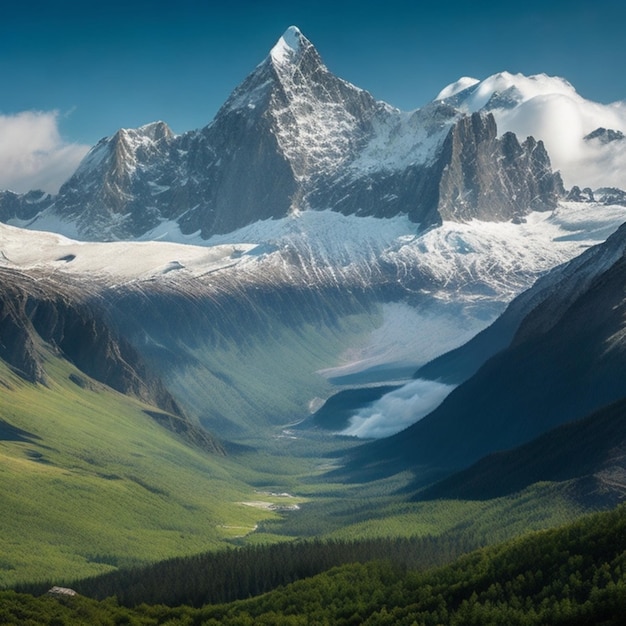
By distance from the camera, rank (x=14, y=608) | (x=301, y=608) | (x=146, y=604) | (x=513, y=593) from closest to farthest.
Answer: (x=513, y=593) < (x=14, y=608) < (x=301, y=608) < (x=146, y=604)

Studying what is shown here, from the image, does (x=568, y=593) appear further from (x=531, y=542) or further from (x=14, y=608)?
(x=14, y=608)

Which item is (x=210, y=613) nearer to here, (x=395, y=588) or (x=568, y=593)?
(x=395, y=588)

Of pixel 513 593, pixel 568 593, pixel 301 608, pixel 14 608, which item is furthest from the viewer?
pixel 301 608

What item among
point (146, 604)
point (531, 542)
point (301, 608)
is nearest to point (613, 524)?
point (531, 542)

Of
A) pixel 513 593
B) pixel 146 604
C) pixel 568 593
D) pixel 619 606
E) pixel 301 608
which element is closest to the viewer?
pixel 619 606

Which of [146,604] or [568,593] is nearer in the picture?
[568,593]

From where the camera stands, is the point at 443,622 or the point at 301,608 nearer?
the point at 443,622

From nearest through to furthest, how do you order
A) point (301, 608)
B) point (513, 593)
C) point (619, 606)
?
point (619, 606)
point (513, 593)
point (301, 608)

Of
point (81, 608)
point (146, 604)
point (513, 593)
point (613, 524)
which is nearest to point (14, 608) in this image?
point (81, 608)
